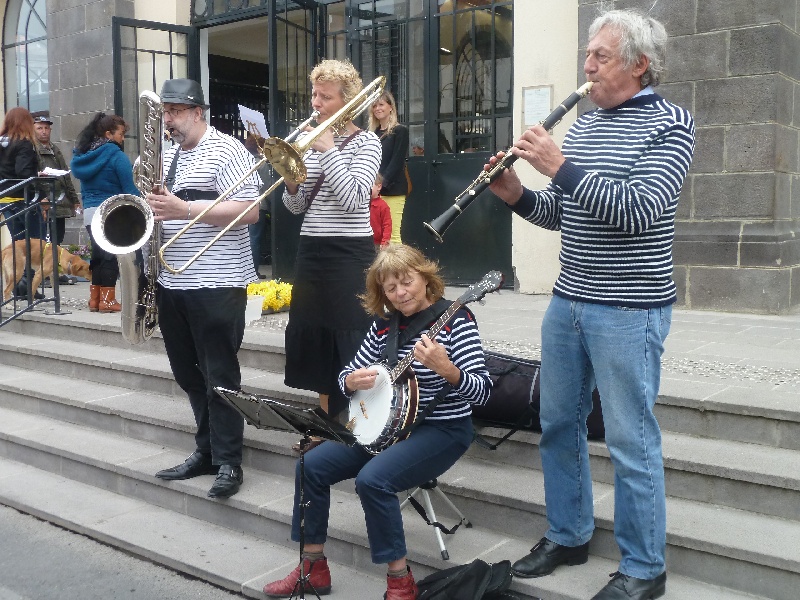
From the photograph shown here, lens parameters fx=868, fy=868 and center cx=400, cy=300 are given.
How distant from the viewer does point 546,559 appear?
326cm

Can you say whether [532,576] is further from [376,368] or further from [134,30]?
[134,30]

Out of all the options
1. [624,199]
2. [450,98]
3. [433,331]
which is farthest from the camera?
[450,98]

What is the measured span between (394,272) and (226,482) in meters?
1.55

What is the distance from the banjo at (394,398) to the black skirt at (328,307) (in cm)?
67

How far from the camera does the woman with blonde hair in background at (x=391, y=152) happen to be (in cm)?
593

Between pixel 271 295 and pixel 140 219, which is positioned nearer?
pixel 140 219

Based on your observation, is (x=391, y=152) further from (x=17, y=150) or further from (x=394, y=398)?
(x=17, y=150)

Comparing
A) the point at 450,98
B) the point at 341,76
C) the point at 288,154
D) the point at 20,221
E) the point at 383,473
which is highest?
the point at 450,98

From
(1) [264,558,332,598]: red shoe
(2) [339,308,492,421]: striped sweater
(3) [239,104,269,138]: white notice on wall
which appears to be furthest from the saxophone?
(1) [264,558,332,598]: red shoe

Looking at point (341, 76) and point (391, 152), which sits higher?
point (341, 76)

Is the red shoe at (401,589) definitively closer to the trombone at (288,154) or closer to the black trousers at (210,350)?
the black trousers at (210,350)

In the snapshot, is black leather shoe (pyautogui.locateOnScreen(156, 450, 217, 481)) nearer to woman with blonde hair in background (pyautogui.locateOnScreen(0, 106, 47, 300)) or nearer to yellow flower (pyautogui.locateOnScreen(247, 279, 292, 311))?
A: yellow flower (pyautogui.locateOnScreen(247, 279, 292, 311))

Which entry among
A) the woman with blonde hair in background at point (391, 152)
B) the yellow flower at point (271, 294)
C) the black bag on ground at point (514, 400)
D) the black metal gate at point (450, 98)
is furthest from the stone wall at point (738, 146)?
the yellow flower at point (271, 294)

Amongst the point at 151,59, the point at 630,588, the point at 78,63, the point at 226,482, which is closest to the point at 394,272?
the point at 630,588
